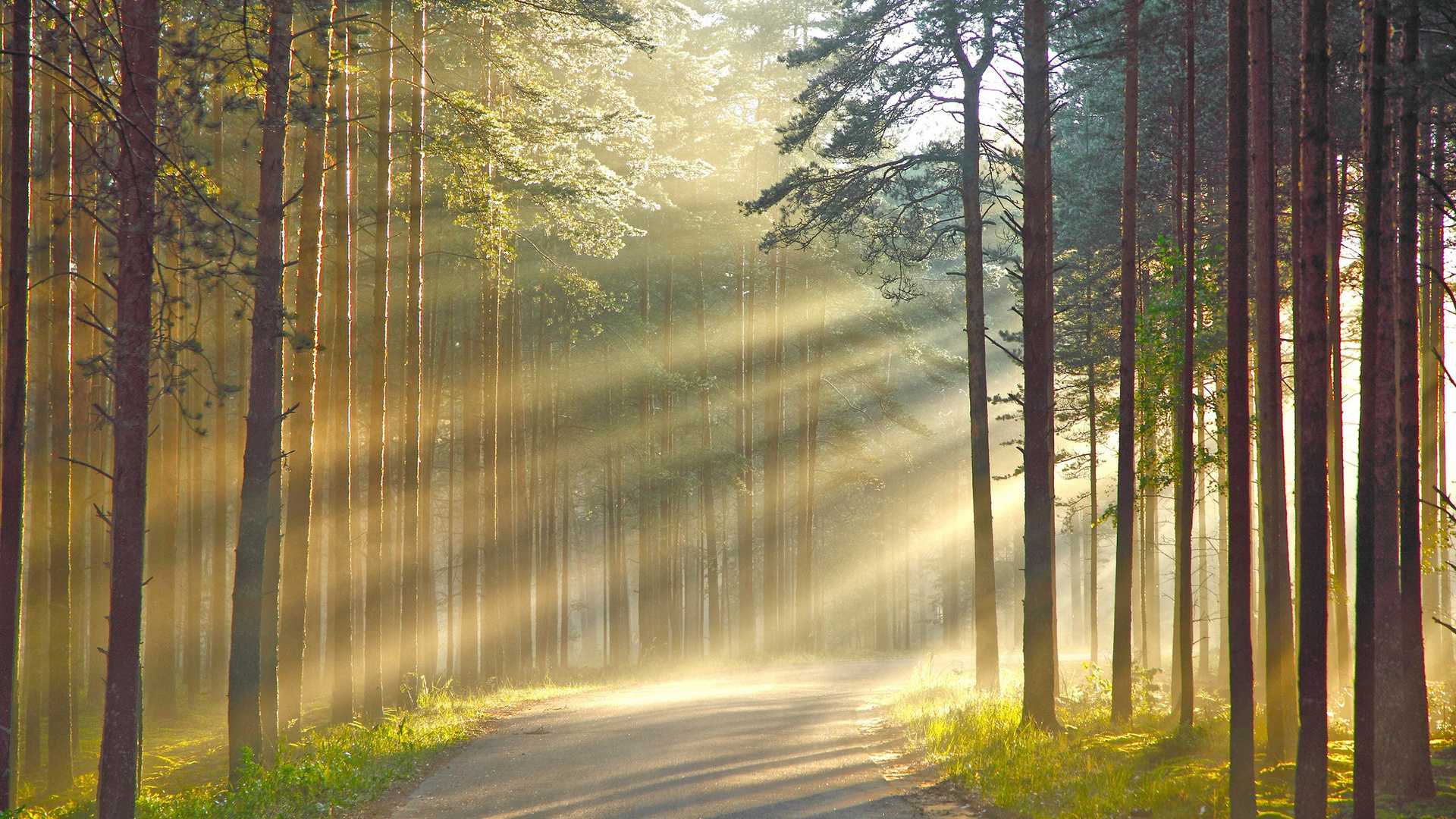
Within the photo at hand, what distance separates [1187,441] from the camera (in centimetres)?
1231

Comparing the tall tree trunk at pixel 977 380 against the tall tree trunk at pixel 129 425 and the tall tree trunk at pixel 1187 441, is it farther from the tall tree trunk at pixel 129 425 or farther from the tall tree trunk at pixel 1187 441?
the tall tree trunk at pixel 129 425

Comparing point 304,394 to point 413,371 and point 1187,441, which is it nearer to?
point 413,371

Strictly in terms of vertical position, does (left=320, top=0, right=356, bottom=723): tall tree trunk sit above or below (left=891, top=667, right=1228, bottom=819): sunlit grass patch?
above

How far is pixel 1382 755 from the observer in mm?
8773

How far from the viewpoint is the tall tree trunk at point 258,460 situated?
10.6 m

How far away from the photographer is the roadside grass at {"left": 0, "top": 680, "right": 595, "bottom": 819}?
9117 mm

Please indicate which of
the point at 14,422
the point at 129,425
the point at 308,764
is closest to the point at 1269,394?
the point at 129,425

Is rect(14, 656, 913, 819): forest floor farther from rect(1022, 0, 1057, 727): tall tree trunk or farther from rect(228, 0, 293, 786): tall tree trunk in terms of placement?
rect(1022, 0, 1057, 727): tall tree trunk

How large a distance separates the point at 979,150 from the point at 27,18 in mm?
14296

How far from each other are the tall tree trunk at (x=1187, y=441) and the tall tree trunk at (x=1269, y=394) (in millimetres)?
1646

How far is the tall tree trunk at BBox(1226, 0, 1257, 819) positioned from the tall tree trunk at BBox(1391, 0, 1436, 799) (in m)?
1.16

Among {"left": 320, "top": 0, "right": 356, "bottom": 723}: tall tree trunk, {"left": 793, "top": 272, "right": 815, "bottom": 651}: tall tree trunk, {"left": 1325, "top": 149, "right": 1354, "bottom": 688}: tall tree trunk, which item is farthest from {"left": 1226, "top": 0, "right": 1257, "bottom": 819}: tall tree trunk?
{"left": 793, "top": 272, "right": 815, "bottom": 651}: tall tree trunk

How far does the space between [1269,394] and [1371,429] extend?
0.95 meters

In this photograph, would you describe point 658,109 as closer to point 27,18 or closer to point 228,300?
point 228,300
